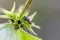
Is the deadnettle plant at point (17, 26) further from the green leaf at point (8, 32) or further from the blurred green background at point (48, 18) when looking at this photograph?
the blurred green background at point (48, 18)

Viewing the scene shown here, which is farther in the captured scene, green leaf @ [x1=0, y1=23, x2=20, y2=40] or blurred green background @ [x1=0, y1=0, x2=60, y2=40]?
blurred green background @ [x1=0, y1=0, x2=60, y2=40]

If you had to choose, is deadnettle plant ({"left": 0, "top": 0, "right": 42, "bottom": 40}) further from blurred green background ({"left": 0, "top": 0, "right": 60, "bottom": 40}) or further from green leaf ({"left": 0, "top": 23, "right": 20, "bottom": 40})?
blurred green background ({"left": 0, "top": 0, "right": 60, "bottom": 40})

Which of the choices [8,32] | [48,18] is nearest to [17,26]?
[8,32]

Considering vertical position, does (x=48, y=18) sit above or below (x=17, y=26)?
above

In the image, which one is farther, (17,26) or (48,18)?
(48,18)

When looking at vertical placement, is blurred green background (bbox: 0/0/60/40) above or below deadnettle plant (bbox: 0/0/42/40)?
above

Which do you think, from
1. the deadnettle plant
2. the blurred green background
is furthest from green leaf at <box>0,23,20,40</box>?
the blurred green background

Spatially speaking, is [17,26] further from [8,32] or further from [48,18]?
[48,18]

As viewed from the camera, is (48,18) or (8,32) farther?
(48,18)

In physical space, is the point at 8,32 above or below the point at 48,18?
below

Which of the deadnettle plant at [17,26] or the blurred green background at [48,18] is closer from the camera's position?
the deadnettle plant at [17,26]

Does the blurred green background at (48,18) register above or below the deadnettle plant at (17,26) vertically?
above

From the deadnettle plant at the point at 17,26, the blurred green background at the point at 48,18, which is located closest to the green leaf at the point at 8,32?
the deadnettle plant at the point at 17,26
